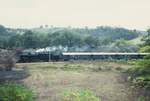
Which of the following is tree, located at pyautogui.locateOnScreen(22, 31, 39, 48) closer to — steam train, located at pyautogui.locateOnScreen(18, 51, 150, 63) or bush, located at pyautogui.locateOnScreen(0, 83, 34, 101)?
steam train, located at pyautogui.locateOnScreen(18, 51, 150, 63)

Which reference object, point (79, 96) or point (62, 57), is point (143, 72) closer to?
point (79, 96)

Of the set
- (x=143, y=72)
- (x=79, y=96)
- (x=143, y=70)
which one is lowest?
(x=79, y=96)

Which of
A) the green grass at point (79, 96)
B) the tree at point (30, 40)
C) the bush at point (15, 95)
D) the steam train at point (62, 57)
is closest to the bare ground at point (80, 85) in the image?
the green grass at point (79, 96)

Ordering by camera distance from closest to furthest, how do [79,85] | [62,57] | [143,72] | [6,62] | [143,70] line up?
[143,70]
[143,72]
[79,85]
[6,62]
[62,57]

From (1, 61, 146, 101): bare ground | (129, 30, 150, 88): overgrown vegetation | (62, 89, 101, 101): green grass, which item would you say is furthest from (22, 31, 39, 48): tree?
(62, 89, 101, 101): green grass

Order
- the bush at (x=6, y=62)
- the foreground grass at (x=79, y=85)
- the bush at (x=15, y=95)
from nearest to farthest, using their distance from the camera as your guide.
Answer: the bush at (x=15, y=95) → the foreground grass at (x=79, y=85) → the bush at (x=6, y=62)

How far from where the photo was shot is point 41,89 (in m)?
13.2

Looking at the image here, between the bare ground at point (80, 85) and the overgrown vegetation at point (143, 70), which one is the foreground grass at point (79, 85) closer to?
the bare ground at point (80, 85)

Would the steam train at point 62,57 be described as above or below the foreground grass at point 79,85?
above

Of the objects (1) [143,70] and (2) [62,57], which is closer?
(1) [143,70]

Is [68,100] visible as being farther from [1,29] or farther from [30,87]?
[1,29]

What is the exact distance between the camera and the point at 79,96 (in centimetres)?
1162

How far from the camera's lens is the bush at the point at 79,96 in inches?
451

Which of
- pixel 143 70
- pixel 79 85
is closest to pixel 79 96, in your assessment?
pixel 79 85
